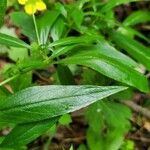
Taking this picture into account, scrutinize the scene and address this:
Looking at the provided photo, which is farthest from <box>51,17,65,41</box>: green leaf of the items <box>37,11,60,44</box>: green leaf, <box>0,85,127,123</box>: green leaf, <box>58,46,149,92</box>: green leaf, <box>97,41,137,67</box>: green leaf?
<box>0,85,127,123</box>: green leaf

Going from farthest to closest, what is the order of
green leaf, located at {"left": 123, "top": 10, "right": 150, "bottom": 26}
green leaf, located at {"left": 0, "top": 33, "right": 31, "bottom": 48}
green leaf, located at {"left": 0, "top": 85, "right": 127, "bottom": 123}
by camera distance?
green leaf, located at {"left": 123, "top": 10, "right": 150, "bottom": 26} → green leaf, located at {"left": 0, "top": 33, "right": 31, "bottom": 48} → green leaf, located at {"left": 0, "top": 85, "right": 127, "bottom": 123}

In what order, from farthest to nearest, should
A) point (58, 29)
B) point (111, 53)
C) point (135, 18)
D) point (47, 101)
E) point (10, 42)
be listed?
point (135, 18) < point (58, 29) < point (111, 53) < point (10, 42) < point (47, 101)

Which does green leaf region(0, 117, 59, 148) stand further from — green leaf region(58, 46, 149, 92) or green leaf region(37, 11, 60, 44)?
green leaf region(37, 11, 60, 44)

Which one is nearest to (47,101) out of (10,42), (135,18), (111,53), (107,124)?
(10,42)

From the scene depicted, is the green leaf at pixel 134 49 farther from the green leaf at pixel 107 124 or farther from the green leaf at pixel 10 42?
the green leaf at pixel 10 42

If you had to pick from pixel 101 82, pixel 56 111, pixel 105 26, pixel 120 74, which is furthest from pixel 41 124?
pixel 105 26

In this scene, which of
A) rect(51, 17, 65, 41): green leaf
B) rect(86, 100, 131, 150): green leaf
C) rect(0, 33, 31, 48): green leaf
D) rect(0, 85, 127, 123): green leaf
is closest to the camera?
rect(0, 85, 127, 123): green leaf

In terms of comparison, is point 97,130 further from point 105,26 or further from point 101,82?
point 105,26

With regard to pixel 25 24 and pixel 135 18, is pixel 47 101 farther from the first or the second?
pixel 135 18
